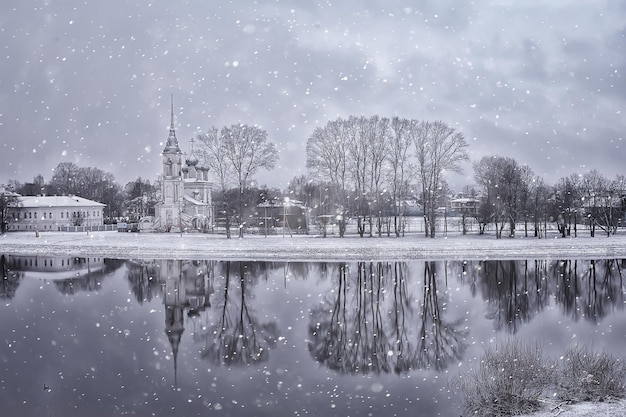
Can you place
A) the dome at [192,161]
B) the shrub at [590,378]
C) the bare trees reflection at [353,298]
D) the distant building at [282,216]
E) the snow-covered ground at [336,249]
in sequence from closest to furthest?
the shrub at [590,378] → the bare trees reflection at [353,298] → the snow-covered ground at [336,249] → the distant building at [282,216] → the dome at [192,161]

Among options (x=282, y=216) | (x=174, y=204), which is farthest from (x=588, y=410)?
(x=282, y=216)

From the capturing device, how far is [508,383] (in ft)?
45.7

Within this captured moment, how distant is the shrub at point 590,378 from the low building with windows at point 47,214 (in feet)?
282

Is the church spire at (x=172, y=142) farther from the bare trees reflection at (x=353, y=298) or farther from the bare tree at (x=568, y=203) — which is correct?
the bare tree at (x=568, y=203)

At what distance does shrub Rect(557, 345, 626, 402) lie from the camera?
1388 centimetres

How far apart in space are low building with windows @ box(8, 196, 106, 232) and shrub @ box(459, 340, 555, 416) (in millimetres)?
84610

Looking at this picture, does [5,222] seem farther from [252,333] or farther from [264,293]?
[252,333]

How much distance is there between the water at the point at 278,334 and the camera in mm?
14773

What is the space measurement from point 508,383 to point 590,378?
7.87 ft

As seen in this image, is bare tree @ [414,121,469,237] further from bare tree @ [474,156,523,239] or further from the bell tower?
the bell tower

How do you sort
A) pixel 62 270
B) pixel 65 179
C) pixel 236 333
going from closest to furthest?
pixel 236 333 → pixel 62 270 → pixel 65 179

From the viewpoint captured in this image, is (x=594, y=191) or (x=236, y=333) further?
(x=594, y=191)

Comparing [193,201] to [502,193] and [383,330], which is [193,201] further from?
[383,330]

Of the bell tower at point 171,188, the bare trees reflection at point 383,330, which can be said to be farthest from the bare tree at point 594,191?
the bell tower at point 171,188
